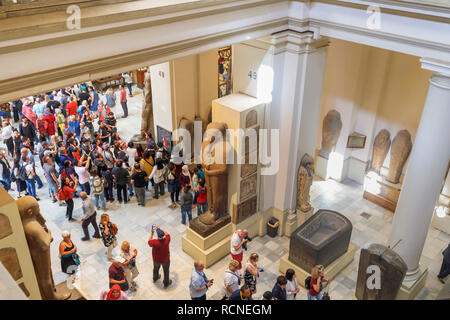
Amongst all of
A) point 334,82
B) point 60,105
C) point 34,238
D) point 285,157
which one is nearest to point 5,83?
point 34,238

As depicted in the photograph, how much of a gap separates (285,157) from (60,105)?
24.9 ft

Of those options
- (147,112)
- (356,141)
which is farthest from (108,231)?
(356,141)

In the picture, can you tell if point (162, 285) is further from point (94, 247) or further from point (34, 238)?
point (34, 238)

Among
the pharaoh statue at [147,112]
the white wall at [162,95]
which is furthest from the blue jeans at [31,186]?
the white wall at [162,95]

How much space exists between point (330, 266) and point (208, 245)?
2.33 m

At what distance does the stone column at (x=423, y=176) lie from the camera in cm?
594

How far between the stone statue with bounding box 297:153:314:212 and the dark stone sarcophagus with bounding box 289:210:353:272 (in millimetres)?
672

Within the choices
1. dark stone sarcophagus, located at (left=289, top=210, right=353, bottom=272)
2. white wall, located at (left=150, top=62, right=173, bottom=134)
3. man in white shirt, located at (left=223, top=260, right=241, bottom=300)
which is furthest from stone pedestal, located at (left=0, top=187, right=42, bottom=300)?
white wall, located at (left=150, top=62, right=173, bottom=134)

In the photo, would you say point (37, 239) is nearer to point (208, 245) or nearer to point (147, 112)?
point (208, 245)

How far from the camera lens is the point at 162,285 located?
7664 millimetres

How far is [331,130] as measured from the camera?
10.5 m

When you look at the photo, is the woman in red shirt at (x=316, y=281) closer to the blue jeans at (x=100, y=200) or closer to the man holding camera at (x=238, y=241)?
the man holding camera at (x=238, y=241)

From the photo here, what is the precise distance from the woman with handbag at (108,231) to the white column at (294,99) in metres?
3.30

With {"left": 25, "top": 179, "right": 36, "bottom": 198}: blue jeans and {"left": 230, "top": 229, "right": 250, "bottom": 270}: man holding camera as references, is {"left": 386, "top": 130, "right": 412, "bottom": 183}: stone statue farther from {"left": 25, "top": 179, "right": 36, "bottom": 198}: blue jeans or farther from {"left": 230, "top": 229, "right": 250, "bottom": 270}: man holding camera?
{"left": 25, "top": 179, "right": 36, "bottom": 198}: blue jeans
